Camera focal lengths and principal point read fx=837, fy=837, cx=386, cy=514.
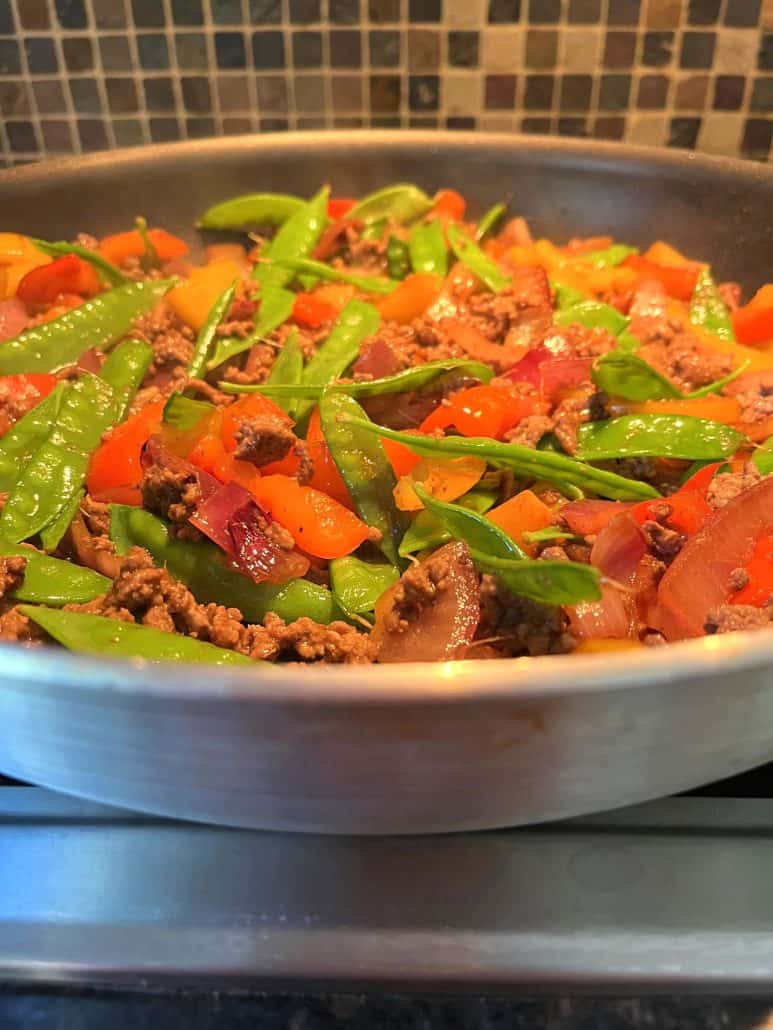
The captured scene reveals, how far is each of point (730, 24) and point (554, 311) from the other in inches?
31.9

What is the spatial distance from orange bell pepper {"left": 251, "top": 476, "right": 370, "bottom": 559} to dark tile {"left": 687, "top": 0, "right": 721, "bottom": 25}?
1483 mm

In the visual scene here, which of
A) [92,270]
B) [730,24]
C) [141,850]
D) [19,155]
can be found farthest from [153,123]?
[141,850]

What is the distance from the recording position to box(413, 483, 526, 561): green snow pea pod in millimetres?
1083

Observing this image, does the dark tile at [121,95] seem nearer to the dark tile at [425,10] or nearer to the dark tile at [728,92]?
the dark tile at [425,10]

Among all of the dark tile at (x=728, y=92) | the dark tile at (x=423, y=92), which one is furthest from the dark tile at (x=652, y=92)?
the dark tile at (x=423, y=92)

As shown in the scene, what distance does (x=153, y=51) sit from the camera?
76.8 inches

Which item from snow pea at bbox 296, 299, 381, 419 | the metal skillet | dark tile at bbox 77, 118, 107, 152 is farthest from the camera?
dark tile at bbox 77, 118, 107, 152

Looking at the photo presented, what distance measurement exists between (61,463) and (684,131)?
1677mm

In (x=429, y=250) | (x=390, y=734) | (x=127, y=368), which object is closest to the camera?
(x=390, y=734)

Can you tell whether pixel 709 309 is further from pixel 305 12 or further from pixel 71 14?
pixel 71 14

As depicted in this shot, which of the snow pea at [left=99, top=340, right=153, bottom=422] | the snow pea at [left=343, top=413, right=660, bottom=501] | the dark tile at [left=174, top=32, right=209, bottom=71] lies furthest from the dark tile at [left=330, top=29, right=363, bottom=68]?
the snow pea at [left=343, top=413, right=660, bottom=501]

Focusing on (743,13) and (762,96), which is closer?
(743,13)

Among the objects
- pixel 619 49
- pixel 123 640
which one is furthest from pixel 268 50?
pixel 123 640

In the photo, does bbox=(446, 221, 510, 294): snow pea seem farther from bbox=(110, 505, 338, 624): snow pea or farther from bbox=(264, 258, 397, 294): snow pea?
bbox=(110, 505, 338, 624): snow pea
